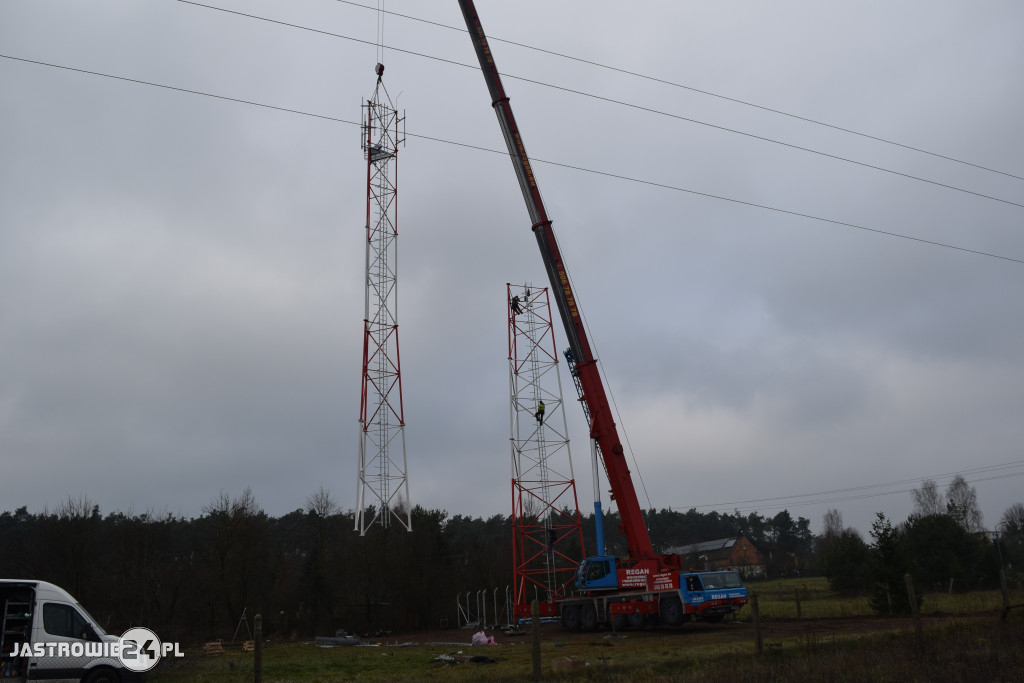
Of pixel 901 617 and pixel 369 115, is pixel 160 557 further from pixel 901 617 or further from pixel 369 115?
pixel 901 617

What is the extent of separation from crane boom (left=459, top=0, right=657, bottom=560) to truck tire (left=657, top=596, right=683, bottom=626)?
1.56 metres

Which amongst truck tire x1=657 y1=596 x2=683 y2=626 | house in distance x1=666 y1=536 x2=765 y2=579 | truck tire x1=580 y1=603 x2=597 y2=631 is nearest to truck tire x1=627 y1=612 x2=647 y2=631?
truck tire x1=657 y1=596 x2=683 y2=626

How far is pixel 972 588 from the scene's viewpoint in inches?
1623

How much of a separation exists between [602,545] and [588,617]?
2.67m

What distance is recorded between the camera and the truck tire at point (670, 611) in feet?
78.0

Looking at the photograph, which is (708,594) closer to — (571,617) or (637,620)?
(637,620)

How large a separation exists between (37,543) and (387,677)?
30.0 metres

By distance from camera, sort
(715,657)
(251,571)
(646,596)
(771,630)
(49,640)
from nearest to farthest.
Result: (49,640) → (715,657) → (771,630) → (646,596) → (251,571)

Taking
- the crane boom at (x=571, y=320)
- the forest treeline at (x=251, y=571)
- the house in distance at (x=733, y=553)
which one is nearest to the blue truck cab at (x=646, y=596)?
the crane boom at (x=571, y=320)

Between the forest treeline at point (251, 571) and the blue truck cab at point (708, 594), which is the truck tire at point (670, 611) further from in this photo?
the forest treeline at point (251, 571)

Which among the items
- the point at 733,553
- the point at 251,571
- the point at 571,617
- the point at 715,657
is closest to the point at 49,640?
the point at 715,657

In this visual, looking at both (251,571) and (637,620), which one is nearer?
(637,620)

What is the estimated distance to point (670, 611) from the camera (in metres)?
24.1

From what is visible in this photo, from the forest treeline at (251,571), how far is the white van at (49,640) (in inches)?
756
